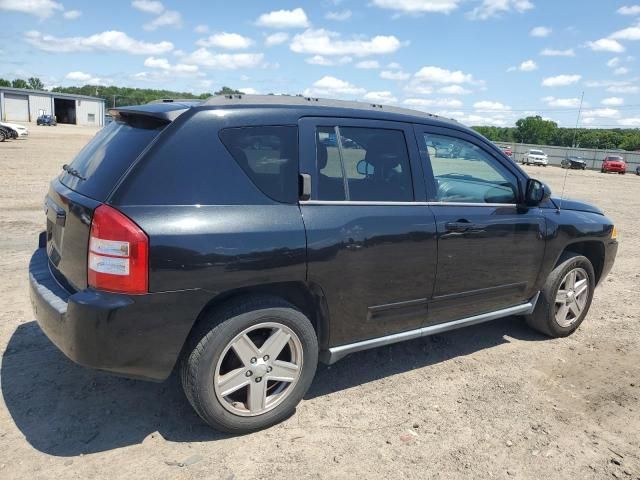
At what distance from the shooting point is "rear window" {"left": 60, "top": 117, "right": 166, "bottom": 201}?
2777mm

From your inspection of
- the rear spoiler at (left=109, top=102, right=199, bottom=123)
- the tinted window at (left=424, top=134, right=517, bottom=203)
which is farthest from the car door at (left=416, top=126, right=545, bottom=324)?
the rear spoiler at (left=109, top=102, right=199, bottom=123)

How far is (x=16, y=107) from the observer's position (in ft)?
234

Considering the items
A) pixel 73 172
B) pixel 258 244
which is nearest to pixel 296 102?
pixel 258 244

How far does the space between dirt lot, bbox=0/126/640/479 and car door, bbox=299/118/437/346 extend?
53 cm

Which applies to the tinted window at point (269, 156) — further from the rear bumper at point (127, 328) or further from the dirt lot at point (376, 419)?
the dirt lot at point (376, 419)

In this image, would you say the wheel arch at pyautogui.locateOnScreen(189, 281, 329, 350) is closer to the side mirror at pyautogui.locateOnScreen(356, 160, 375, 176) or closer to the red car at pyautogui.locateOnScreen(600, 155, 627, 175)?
the side mirror at pyautogui.locateOnScreen(356, 160, 375, 176)

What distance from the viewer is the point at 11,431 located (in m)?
2.93

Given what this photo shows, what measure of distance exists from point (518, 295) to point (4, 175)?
14.2 meters

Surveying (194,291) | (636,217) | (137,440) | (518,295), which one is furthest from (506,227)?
(636,217)

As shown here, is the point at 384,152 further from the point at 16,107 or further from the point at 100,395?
the point at 16,107

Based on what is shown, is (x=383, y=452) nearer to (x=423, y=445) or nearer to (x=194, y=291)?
(x=423, y=445)

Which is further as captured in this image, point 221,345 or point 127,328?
point 221,345

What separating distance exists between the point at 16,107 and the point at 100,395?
81.7m

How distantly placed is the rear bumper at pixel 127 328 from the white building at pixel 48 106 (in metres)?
73.6
